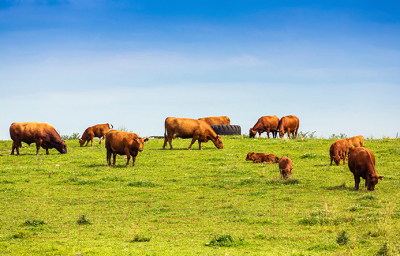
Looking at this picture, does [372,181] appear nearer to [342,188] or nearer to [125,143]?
[342,188]

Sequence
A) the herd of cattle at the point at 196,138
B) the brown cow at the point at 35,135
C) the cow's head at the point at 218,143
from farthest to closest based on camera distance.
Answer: the cow's head at the point at 218,143 < the brown cow at the point at 35,135 < the herd of cattle at the point at 196,138

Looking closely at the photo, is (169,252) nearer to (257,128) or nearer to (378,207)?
(378,207)

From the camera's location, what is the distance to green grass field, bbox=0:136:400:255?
9.82m

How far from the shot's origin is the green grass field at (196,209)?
982 cm

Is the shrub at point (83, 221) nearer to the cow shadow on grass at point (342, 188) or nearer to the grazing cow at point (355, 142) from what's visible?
the cow shadow on grass at point (342, 188)

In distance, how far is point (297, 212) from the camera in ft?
42.0

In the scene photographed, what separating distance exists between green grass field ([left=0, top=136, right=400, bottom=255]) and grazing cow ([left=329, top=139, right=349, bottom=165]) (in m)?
0.77

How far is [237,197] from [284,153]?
39.4ft

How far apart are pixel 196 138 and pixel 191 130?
0.69 meters

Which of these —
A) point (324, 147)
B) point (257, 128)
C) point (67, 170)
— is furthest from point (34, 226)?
point (257, 128)

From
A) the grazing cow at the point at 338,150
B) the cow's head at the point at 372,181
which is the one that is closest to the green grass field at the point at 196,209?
the cow's head at the point at 372,181

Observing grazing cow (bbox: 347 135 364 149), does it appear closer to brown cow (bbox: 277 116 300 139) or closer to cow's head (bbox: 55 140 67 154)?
brown cow (bbox: 277 116 300 139)

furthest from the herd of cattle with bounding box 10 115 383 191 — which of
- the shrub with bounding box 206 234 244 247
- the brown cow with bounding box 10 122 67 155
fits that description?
the shrub with bounding box 206 234 244 247

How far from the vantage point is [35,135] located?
28.7 meters
